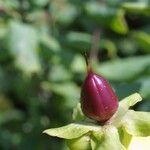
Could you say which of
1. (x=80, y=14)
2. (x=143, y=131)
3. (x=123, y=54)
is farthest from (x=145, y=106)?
(x=123, y=54)

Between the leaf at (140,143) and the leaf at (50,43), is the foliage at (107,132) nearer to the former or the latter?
the leaf at (140,143)

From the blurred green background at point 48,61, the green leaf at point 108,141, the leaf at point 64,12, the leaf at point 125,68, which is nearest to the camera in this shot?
the green leaf at point 108,141

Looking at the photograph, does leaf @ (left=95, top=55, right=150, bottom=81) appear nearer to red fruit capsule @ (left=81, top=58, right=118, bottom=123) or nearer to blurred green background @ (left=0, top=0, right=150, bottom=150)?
blurred green background @ (left=0, top=0, right=150, bottom=150)

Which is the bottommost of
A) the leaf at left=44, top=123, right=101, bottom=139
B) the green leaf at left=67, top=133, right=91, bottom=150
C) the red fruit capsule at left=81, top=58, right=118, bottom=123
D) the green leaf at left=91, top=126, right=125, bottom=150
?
the green leaf at left=67, top=133, right=91, bottom=150

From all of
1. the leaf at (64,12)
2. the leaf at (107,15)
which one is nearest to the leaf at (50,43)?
the leaf at (107,15)

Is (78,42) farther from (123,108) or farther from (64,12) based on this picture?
(123,108)

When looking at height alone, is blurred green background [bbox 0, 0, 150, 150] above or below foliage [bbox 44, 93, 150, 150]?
below

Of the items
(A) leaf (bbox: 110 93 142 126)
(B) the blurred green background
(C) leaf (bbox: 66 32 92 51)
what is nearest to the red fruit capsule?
(A) leaf (bbox: 110 93 142 126)
